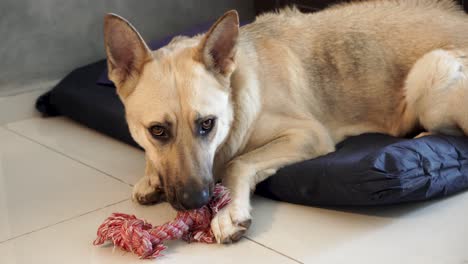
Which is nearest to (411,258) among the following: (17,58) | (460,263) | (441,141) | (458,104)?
(460,263)

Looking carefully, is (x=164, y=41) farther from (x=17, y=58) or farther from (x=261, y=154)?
(x=261, y=154)

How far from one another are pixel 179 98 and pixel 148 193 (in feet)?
1.77

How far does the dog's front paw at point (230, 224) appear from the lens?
221 cm

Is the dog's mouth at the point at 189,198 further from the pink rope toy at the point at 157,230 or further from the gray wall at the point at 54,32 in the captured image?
the gray wall at the point at 54,32

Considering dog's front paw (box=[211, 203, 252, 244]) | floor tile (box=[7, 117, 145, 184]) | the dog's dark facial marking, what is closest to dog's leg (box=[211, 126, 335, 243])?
dog's front paw (box=[211, 203, 252, 244])

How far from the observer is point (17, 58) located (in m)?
3.96

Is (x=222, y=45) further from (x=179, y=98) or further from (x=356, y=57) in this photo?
(x=356, y=57)

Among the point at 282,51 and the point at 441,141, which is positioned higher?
the point at 282,51

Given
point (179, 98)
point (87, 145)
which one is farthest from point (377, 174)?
point (87, 145)

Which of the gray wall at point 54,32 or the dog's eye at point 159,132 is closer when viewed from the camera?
the dog's eye at point 159,132

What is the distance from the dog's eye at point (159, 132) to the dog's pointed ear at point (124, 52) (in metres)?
0.23

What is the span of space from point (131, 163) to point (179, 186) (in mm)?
1062

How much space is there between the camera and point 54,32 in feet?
13.3

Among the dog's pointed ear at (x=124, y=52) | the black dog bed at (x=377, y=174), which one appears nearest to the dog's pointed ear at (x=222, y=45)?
the dog's pointed ear at (x=124, y=52)
